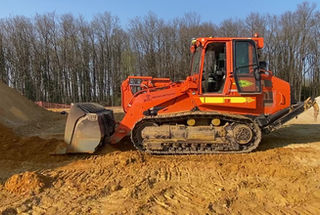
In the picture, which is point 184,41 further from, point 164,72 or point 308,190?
point 308,190

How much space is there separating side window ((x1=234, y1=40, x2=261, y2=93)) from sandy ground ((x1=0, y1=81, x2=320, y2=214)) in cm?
149

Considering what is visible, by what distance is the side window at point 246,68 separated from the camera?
545 cm

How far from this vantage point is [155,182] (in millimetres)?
4020

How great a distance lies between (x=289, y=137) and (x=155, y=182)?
523cm

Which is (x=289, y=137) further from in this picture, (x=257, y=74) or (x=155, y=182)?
(x=155, y=182)

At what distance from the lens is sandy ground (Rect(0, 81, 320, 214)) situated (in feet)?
10.4

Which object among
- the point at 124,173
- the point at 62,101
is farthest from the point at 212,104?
the point at 62,101

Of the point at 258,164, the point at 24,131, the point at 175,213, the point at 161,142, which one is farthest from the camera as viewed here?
the point at 24,131

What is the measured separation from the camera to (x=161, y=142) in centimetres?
542

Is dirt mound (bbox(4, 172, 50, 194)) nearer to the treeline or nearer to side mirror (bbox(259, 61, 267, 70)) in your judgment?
side mirror (bbox(259, 61, 267, 70))

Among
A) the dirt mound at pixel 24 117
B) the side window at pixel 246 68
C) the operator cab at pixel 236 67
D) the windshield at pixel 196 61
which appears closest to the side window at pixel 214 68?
the operator cab at pixel 236 67

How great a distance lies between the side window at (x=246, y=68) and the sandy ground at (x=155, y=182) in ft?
4.89

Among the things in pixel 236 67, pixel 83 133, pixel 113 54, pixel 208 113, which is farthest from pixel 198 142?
pixel 113 54

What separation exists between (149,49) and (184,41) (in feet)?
13.7
